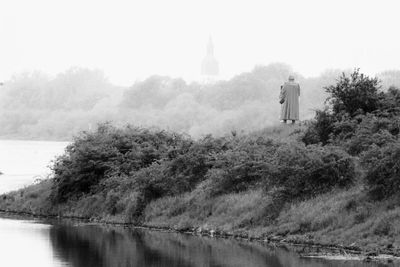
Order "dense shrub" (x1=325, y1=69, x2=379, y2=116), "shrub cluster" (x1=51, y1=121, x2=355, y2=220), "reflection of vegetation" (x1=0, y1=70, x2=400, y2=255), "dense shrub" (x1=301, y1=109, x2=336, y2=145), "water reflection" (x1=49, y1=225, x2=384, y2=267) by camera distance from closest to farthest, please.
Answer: "water reflection" (x1=49, y1=225, x2=384, y2=267), "reflection of vegetation" (x1=0, y1=70, x2=400, y2=255), "shrub cluster" (x1=51, y1=121, x2=355, y2=220), "dense shrub" (x1=301, y1=109, x2=336, y2=145), "dense shrub" (x1=325, y1=69, x2=379, y2=116)

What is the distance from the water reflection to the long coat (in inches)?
480

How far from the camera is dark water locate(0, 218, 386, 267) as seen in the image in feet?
88.3

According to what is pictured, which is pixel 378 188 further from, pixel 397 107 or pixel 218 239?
pixel 397 107

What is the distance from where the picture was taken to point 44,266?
86.2 feet

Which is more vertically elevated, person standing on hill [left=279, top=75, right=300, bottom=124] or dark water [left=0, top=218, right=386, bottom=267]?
person standing on hill [left=279, top=75, right=300, bottom=124]

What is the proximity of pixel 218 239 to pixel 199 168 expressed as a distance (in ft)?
27.3

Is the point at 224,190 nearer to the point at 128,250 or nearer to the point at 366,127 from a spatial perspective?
the point at 366,127

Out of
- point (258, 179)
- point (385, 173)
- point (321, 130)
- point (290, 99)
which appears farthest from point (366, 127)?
point (290, 99)

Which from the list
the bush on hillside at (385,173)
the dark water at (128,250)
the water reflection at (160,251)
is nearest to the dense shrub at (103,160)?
the dark water at (128,250)

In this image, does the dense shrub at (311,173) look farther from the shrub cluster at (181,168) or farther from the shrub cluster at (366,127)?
the shrub cluster at (366,127)

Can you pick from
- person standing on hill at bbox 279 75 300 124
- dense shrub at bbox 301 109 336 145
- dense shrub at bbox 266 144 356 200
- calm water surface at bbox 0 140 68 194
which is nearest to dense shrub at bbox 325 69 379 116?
dense shrub at bbox 301 109 336 145

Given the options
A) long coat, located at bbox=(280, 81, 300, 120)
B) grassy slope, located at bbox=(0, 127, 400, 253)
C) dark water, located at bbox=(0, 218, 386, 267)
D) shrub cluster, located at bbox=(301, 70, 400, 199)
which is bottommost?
dark water, located at bbox=(0, 218, 386, 267)

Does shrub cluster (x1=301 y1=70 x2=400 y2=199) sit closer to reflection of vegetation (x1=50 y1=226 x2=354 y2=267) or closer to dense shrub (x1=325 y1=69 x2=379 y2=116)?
dense shrub (x1=325 y1=69 x2=379 y2=116)

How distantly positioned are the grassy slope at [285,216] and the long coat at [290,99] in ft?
29.3
